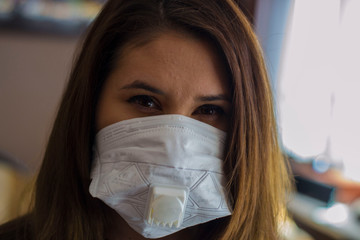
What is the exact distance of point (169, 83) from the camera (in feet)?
2.07

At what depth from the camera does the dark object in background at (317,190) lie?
4.15ft

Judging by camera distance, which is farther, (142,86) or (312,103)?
(312,103)

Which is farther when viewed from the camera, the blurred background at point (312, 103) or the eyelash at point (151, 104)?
the blurred background at point (312, 103)

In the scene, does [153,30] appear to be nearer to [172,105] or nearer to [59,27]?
[172,105]

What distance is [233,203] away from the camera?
66cm

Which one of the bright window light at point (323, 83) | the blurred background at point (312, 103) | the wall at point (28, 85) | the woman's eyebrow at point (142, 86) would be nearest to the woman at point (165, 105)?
the woman's eyebrow at point (142, 86)

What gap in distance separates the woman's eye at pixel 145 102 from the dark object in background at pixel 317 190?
90cm

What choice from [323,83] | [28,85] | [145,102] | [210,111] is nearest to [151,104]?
[145,102]

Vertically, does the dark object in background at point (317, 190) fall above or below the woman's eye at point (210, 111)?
below

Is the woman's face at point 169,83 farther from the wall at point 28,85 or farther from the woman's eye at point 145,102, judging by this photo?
the wall at point 28,85

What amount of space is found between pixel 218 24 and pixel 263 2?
0.80m

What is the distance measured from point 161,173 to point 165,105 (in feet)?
0.47

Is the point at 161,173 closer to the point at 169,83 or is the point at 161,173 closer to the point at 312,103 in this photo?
the point at 169,83

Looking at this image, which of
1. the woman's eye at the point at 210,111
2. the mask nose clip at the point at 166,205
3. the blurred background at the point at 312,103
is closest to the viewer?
the mask nose clip at the point at 166,205
